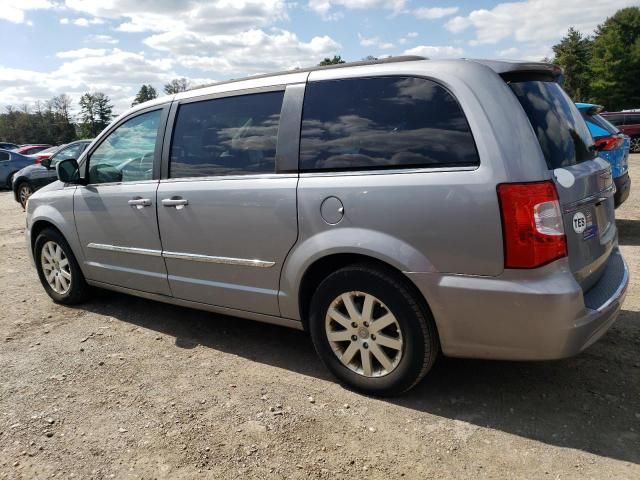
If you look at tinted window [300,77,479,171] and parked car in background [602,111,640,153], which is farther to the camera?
parked car in background [602,111,640,153]

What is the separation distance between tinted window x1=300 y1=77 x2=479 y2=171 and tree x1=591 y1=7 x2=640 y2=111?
188ft

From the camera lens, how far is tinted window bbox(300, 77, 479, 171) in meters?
2.71

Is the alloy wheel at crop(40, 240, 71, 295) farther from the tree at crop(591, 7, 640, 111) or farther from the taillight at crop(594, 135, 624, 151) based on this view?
the tree at crop(591, 7, 640, 111)

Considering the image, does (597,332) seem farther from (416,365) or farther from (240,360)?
(240,360)

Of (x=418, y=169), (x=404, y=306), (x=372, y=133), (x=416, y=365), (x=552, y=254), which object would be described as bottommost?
(x=416, y=365)

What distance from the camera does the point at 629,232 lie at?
6914mm

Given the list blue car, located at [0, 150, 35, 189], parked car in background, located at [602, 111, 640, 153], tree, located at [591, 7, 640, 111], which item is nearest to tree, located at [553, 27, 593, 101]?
tree, located at [591, 7, 640, 111]

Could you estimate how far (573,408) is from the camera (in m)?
2.90

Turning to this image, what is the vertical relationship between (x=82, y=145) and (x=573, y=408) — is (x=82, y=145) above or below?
above

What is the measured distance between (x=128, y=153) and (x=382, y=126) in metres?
2.37

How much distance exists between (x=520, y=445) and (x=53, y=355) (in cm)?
329

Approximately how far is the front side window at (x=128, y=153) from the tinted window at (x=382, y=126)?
4.92 feet

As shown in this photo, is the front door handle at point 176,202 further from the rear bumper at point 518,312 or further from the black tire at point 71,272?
the rear bumper at point 518,312

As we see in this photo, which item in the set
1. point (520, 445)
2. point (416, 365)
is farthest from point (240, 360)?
point (520, 445)
